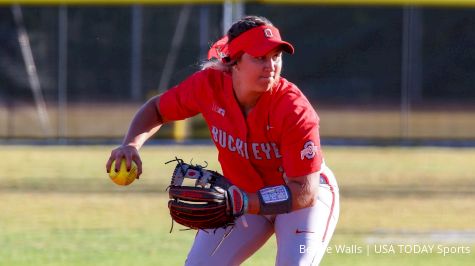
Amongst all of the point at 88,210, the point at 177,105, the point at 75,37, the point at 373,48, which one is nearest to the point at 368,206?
the point at 88,210

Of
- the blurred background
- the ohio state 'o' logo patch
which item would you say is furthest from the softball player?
the blurred background

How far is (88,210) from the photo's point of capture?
922cm

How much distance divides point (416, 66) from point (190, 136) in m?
3.70

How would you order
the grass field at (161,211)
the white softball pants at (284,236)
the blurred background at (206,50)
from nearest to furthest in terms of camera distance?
the white softball pants at (284,236), the grass field at (161,211), the blurred background at (206,50)

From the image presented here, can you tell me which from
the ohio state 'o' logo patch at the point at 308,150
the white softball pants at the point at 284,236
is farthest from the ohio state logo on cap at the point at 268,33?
the white softball pants at the point at 284,236

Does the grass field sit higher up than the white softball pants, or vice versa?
the white softball pants

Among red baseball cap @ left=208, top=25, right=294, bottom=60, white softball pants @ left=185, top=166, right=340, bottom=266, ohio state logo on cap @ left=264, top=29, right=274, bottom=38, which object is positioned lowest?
white softball pants @ left=185, top=166, right=340, bottom=266

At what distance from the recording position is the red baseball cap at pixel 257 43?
13.9ft

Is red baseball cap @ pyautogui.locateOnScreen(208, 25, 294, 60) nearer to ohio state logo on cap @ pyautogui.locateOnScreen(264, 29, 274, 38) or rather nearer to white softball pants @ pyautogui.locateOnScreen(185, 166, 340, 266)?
ohio state logo on cap @ pyautogui.locateOnScreen(264, 29, 274, 38)

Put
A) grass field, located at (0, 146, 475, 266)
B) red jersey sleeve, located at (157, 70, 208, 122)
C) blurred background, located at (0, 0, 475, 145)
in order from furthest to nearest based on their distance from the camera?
blurred background, located at (0, 0, 475, 145)
grass field, located at (0, 146, 475, 266)
red jersey sleeve, located at (157, 70, 208, 122)

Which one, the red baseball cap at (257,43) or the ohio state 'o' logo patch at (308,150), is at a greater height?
the red baseball cap at (257,43)

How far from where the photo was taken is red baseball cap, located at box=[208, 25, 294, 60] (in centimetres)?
425

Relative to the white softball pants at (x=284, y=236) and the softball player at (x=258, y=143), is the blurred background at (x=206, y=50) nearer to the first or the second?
the softball player at (x=258, y=143)

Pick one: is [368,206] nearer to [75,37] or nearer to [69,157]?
[69,157]
